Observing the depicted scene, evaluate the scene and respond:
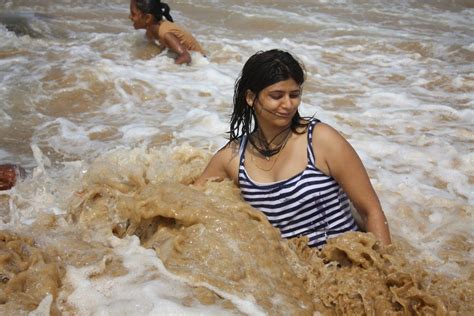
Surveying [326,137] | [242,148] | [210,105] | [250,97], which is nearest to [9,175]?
[242,148]

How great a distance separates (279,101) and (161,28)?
601 centimetres

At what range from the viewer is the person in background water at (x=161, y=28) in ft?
26.9

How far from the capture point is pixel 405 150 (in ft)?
16.3

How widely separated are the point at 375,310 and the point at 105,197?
1885 mm

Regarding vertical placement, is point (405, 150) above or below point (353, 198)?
below

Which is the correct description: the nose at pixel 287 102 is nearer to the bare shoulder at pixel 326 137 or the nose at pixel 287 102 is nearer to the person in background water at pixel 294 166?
the person in background water at pixel 294 166

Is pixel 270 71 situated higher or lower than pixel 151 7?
higher

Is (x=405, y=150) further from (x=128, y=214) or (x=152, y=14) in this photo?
(x=152, y=14)

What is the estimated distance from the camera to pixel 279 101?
2.91m

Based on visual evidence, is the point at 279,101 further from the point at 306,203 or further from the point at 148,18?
the point at 148,18

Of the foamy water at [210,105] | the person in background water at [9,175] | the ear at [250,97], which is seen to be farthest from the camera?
the person in background water at [9,175]

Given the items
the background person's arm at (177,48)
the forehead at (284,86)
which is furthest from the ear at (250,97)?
the background person's arm at (177,48)

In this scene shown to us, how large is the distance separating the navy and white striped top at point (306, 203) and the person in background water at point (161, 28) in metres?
5.37

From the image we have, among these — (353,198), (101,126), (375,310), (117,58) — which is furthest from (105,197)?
(117,58)
